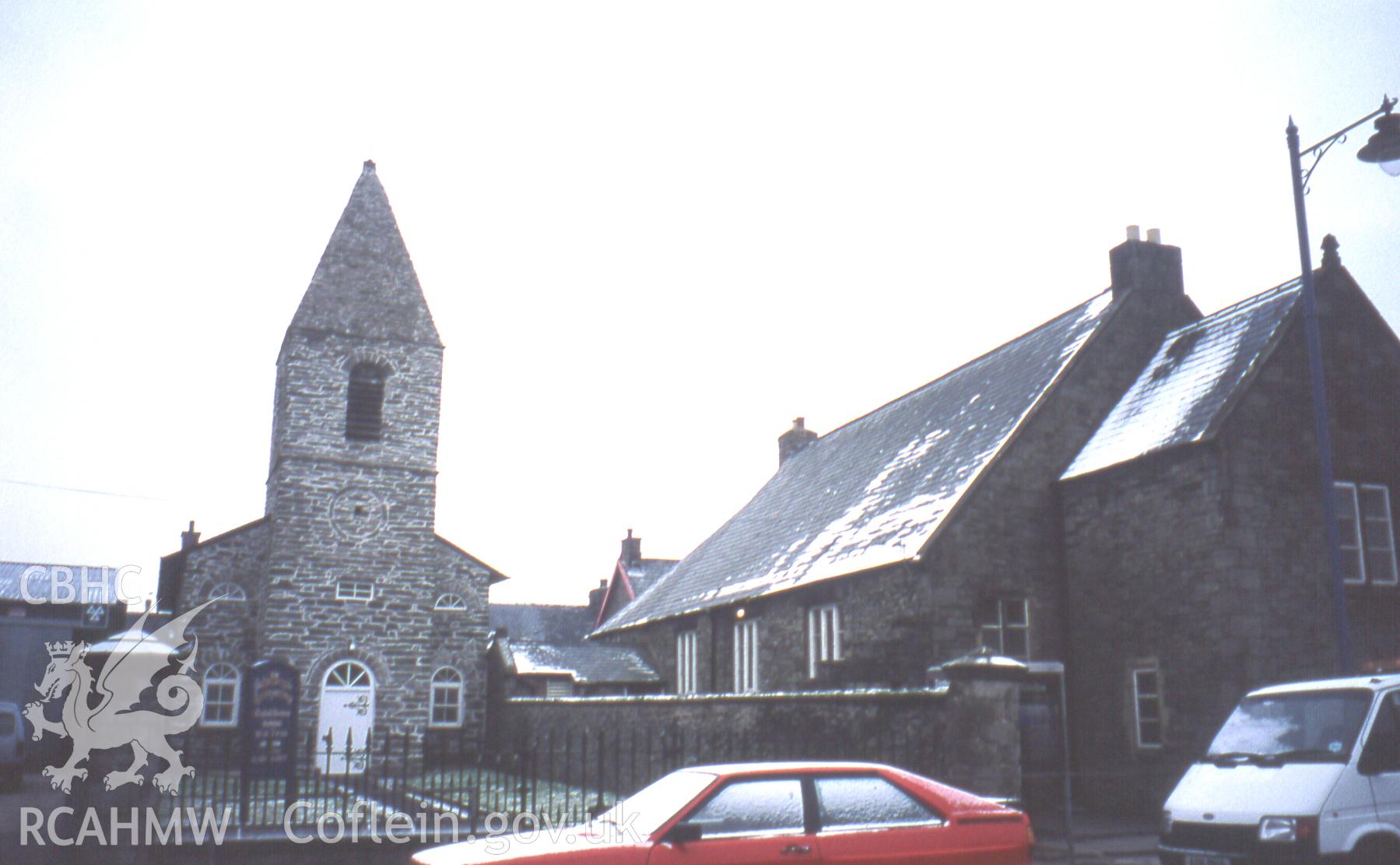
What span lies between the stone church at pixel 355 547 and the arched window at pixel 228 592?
4 cm

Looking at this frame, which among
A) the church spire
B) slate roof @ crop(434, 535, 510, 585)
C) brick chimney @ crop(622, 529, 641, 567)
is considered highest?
the church spire

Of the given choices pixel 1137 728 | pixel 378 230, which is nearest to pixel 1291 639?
pixel 1137 728

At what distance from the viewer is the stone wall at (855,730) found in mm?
12797

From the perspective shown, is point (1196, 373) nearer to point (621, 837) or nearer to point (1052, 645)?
point (1052, 645)

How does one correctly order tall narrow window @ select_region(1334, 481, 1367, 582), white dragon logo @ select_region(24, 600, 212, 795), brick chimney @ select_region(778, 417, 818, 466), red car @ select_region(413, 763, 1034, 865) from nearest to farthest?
red car @ select_region(413, 763, 1034, 865) → white dragon logo @ select_region(24, 600, 212, 795) → tall narrow window @ select_region(1334, 481, 1367, 582) → brick chimney @ select_region(778, 417, 818, 466)

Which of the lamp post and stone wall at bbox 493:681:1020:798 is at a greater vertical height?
the lamp post

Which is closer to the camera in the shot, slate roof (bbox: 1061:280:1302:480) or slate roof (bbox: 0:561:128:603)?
slate roof (bbox: 1061:280:1302:480)

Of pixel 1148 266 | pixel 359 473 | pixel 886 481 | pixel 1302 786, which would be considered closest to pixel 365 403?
pixel 359 473

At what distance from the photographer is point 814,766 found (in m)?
8.77

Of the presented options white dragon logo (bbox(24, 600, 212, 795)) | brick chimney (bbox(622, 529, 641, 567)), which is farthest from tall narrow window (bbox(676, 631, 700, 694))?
brick chimney (bbox(622, 529, 641, 567))

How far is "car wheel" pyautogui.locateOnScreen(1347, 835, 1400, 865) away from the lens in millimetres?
9188

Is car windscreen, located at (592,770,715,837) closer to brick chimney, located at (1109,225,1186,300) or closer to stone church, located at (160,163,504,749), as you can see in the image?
brick chimney, located at (1109,225,1186,300)

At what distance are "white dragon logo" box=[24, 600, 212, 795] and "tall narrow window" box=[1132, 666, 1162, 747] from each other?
579 inches

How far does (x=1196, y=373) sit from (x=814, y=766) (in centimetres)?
1405
